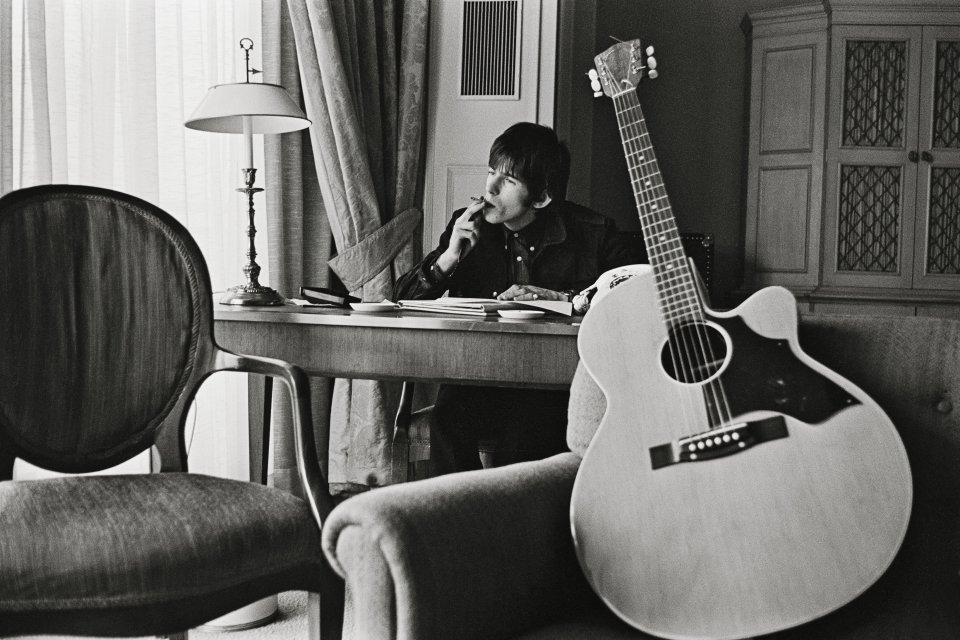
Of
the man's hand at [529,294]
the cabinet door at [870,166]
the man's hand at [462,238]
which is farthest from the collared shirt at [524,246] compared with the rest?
the cabinet door at [870,166]

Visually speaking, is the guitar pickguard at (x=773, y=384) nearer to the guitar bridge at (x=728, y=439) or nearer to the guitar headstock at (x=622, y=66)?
the guitar bridge at (x=728, y=439)

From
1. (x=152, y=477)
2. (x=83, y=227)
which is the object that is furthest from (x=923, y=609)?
(x=83, y=227)

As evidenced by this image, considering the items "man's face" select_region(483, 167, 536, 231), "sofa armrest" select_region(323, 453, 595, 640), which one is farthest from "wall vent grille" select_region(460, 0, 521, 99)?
"sofa armrest" select_region(323, 453, 595, 640)

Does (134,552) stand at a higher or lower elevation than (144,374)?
lower

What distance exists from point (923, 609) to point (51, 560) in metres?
1.00

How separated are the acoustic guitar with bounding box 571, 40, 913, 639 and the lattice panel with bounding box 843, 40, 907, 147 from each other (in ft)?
11.1

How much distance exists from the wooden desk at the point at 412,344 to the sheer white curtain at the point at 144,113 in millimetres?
627

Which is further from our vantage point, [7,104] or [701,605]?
[7,104]

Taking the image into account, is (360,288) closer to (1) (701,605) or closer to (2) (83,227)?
(2) (83,227)

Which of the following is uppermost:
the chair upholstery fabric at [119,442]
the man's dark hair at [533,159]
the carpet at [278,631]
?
the man's dark hair at [533,159]

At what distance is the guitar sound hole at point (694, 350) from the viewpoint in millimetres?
1024

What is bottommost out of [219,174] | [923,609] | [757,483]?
[923,609]

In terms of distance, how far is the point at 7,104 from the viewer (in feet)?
6.49

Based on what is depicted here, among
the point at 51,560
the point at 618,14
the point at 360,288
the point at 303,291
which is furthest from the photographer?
the point at 618,14
